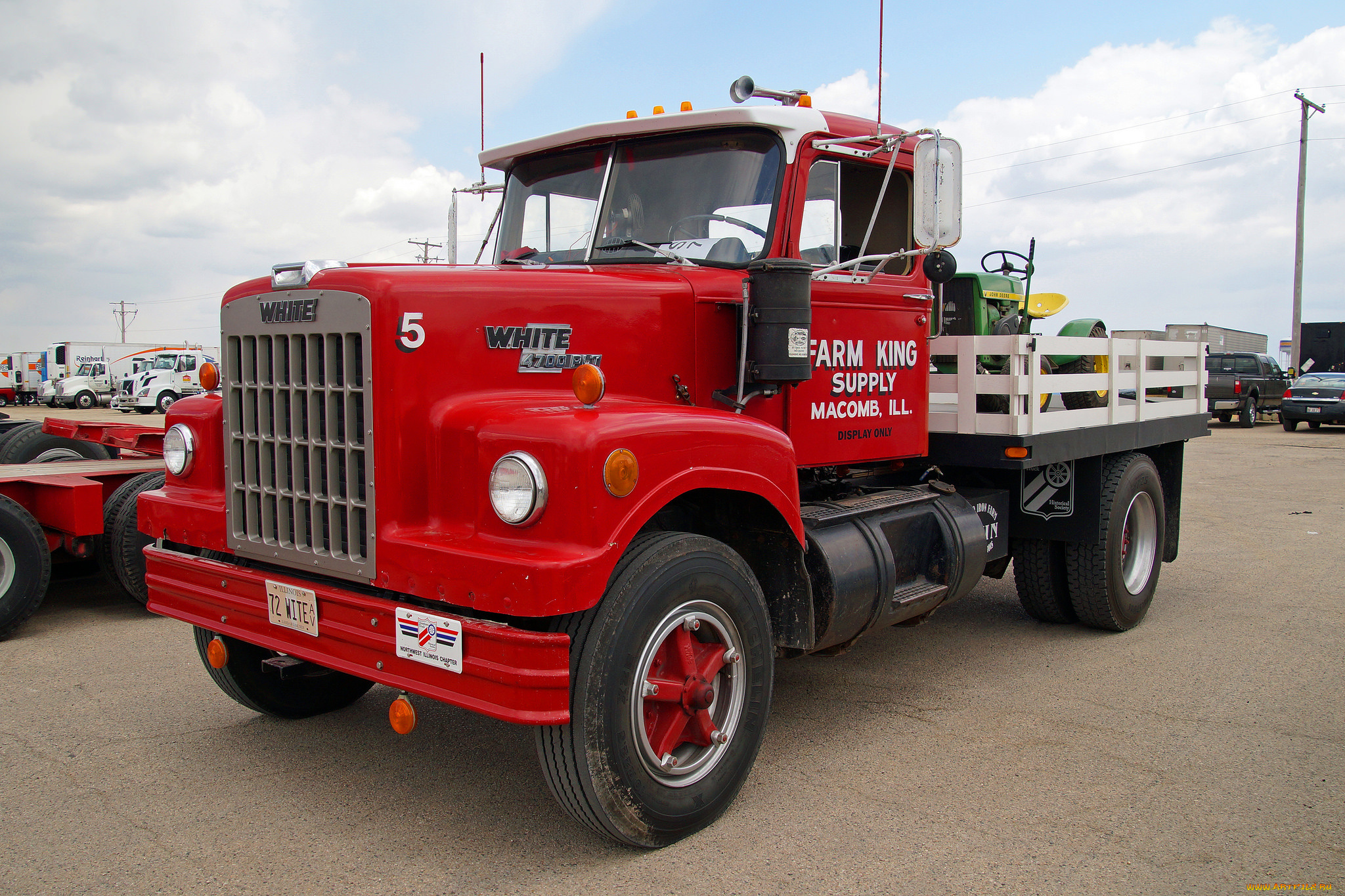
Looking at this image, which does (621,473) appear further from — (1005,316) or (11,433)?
(11,433)

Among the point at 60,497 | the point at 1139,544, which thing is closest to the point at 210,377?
the point at 60,497

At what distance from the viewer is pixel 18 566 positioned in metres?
5.95

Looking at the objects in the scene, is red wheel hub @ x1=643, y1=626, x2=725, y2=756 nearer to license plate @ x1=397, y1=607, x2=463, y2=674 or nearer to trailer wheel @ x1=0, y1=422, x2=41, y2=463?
license plate @ x1=397, y1=607, x2=463, y2=674

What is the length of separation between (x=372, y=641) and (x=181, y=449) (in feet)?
4.90

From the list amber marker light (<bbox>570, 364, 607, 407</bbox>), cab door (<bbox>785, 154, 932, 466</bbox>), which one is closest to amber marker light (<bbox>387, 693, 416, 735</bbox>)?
amber marker light (<bbox>570, 364, 607, 407</bbox>)

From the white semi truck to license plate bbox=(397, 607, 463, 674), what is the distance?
109 ft

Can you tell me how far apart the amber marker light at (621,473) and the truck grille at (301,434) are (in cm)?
81

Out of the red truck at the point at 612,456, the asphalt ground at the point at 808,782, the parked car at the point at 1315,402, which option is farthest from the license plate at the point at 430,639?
the parked car at the point at 1315,402

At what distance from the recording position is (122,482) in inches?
275

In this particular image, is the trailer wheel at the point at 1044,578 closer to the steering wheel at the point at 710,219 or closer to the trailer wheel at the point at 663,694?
the steering wheel at the point at 710,219

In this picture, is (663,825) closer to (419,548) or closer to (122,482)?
(419,548)

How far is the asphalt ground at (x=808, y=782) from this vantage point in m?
3.15

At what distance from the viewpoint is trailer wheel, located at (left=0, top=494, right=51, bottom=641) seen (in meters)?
5.91

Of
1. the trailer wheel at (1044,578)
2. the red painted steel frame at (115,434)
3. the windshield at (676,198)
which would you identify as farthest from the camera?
the red painted steel frame at (115,434)
